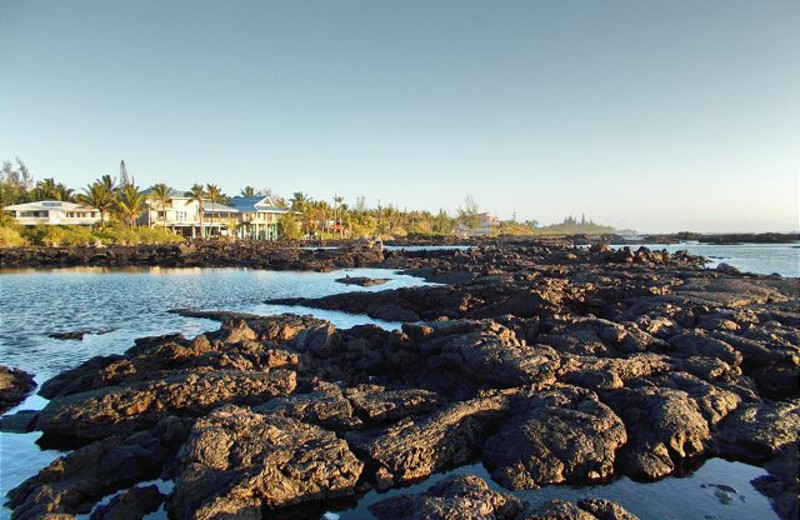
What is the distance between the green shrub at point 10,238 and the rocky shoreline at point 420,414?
76638mm

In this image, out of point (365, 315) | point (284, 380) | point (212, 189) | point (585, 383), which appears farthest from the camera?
point (212, 189)

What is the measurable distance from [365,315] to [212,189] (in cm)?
8353

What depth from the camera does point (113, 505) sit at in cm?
907

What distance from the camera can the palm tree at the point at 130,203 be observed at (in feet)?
303

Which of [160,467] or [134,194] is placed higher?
[134,194]

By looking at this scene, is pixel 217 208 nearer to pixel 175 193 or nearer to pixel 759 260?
pixel 175 193

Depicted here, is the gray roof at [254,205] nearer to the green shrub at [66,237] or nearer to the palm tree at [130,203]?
the palm tree at [130,203]

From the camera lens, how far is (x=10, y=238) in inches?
3083

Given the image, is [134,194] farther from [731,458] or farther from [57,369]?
[731,458]

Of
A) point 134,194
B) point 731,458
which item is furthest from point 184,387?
point 134,194

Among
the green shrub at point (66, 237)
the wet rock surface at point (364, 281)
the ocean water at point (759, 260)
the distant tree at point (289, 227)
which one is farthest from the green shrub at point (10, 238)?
the ocean water at point (759, 260)

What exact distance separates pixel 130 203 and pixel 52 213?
1458 cm

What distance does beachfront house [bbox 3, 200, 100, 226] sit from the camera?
9050 cm

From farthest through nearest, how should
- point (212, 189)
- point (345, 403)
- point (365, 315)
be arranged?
point (212, 189)
point (365, 315)
point (345, 403)
